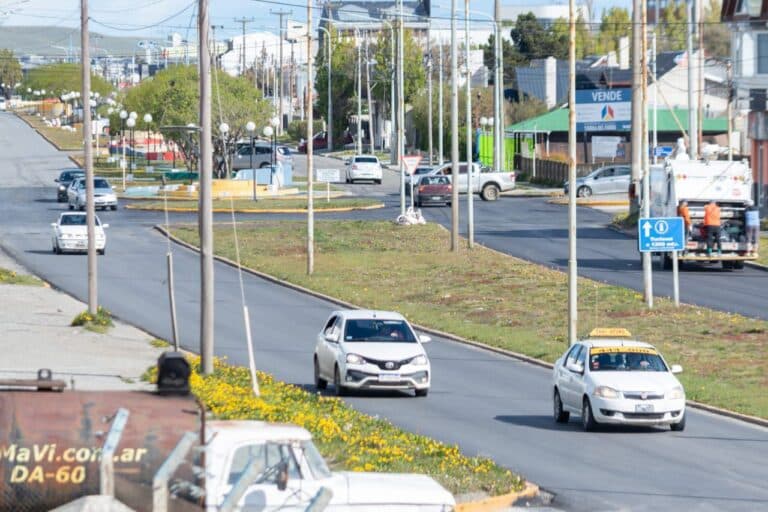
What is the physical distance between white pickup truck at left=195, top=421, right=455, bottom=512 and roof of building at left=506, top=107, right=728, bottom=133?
85167mm

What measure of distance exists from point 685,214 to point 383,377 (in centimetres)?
2195

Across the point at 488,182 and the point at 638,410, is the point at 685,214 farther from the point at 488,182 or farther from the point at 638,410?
the point at 488,182

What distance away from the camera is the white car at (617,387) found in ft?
73.8

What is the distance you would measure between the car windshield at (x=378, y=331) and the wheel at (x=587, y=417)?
15.4 feet

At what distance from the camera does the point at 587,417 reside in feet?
75.2

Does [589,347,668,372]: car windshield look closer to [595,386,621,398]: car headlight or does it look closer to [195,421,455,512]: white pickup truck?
[595,386,621,398]: car headlight

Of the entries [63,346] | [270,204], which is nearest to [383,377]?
[63,346]

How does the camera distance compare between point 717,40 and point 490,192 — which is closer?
point 490,192

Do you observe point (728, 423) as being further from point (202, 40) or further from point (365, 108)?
point (365, 108)

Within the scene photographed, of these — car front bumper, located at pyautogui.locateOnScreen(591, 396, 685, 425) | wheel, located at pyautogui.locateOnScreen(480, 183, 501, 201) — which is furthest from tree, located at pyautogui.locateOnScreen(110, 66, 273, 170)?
car front bumper, located at pyautogui.locateOnScreen(591, 396, 685, 425)

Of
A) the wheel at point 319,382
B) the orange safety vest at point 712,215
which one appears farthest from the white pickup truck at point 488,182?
the wheel at point 319,382

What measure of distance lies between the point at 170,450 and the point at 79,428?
699 mm

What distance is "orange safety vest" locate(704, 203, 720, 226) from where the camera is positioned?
4541 cm

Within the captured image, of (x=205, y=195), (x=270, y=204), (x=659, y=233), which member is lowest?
(x=270, y=204)
